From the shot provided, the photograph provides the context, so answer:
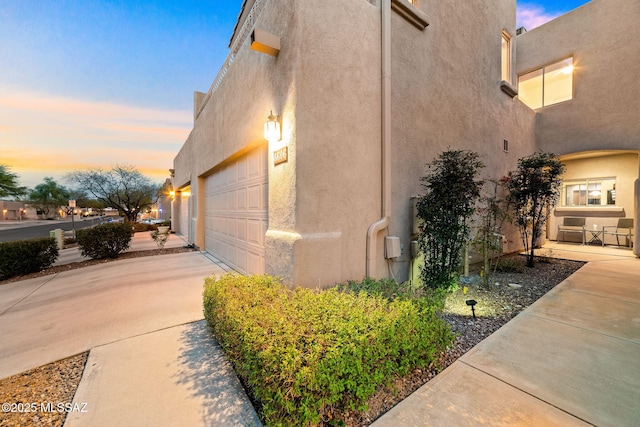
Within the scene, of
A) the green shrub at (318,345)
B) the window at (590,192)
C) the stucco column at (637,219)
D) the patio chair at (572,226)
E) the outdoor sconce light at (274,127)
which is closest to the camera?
the green shrub at (318,345)

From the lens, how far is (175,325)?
333 cm

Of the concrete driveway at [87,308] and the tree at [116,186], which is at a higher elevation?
the tree at [116,186]

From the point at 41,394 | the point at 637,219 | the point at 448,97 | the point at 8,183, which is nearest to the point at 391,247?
the point at 448,97

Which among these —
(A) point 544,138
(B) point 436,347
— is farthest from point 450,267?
(A) point 544,138

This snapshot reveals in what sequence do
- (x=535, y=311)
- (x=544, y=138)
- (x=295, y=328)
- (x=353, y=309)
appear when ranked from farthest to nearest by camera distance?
1. (x=544, y=138)
2. (x=535, y=311)
3. (x=353, y=309)
4. (x=295, y=328)

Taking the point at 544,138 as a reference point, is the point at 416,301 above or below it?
below

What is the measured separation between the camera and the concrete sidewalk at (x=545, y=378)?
176 cm

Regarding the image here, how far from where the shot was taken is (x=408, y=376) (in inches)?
87.4

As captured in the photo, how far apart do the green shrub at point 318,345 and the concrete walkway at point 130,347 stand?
0.31 m

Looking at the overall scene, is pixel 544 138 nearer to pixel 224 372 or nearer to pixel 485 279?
pixel 485 279

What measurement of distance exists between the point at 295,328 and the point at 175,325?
233cm

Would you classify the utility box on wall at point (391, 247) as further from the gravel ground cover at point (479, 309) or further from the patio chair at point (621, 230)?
the patio chair at point (621, 230)

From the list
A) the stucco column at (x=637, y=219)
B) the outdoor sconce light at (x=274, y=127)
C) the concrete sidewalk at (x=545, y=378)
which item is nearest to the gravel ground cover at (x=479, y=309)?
the concrete sidewalk at (x=545, y=378)

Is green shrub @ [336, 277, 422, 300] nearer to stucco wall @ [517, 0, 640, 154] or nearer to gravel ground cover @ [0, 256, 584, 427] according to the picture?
gravel ground cover @ [0, 256, 584, 427]
